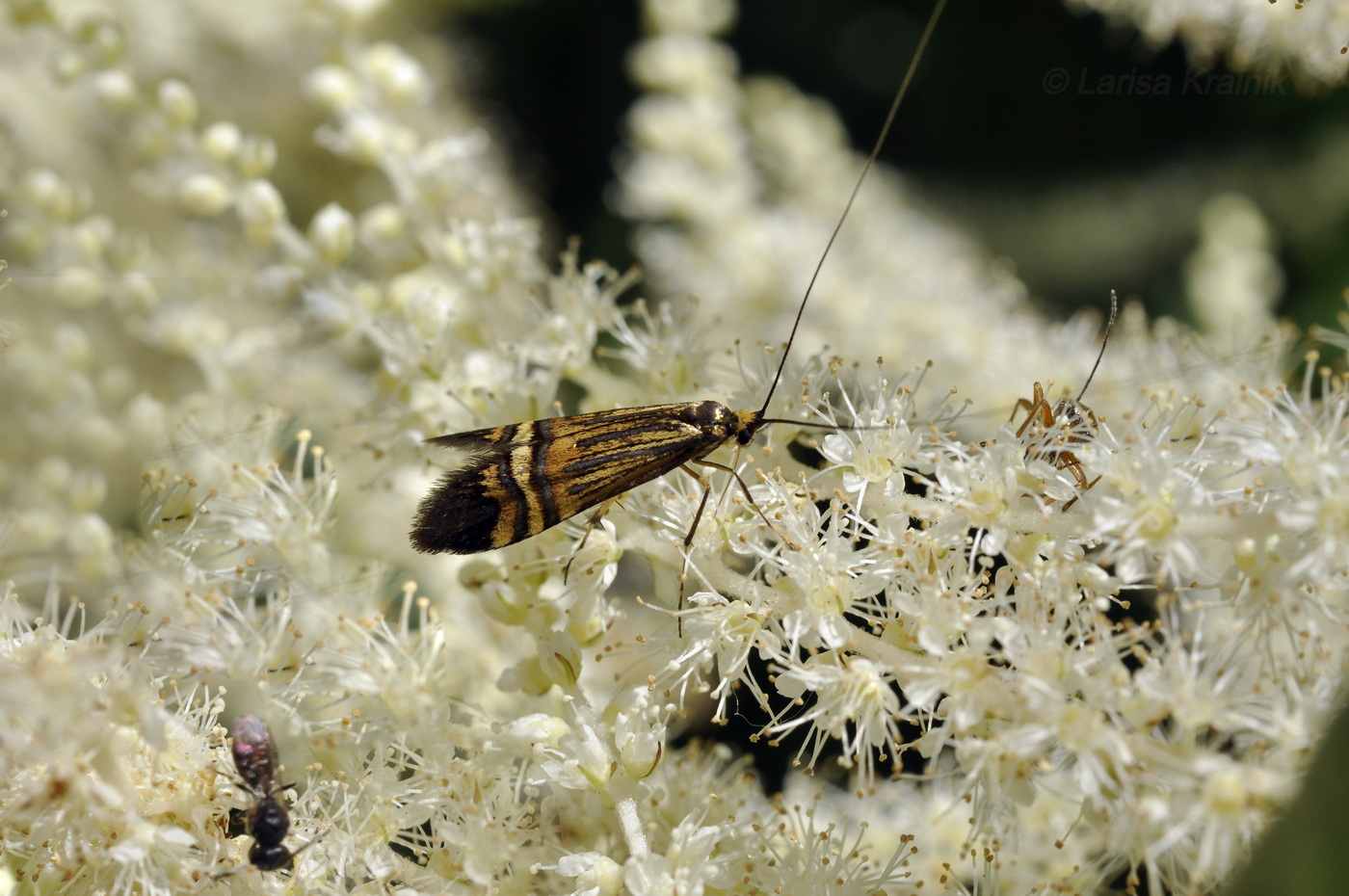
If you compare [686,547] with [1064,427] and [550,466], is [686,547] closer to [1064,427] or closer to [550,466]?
[550,466]

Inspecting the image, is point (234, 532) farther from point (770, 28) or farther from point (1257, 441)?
point (770, 28)

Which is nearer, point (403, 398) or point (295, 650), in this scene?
point (295, 650)

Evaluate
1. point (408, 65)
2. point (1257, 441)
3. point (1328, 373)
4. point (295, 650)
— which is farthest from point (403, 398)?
point (1328, 373)

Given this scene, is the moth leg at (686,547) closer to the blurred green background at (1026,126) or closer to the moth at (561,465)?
the moth at (561,465)

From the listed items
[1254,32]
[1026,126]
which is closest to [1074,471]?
[1254,32]

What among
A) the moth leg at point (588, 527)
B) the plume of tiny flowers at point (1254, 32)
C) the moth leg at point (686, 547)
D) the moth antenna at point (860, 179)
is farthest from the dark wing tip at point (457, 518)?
the plume of tiny flowers at point (1254, 32)
